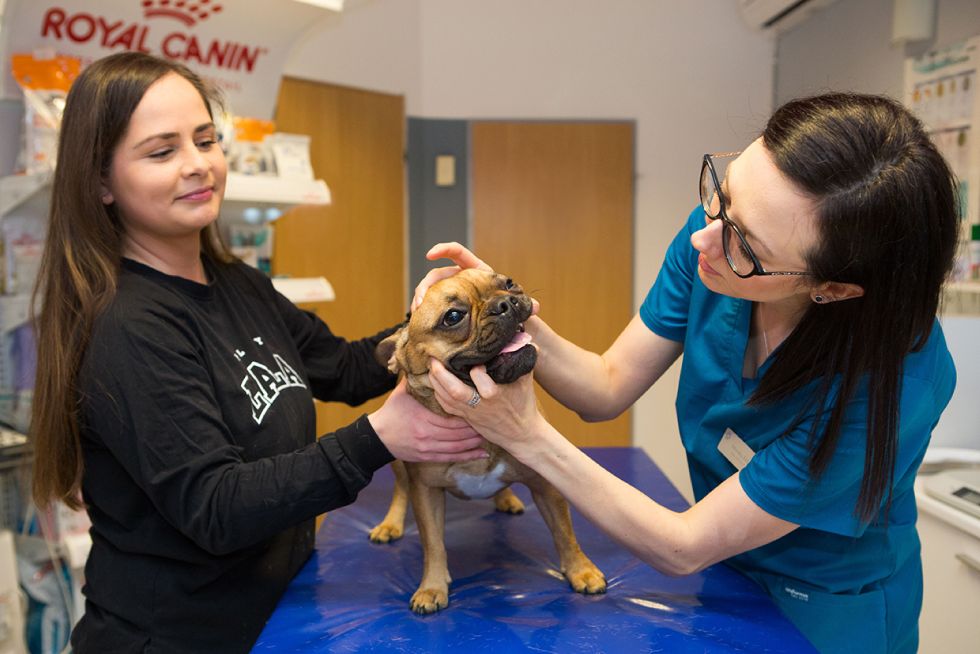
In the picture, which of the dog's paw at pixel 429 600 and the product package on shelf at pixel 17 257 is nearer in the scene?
the dog's paw at pixel 429 600

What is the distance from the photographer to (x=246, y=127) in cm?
256

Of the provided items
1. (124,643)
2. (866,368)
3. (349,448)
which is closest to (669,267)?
(866,368)

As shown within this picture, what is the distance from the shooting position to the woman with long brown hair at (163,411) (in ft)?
3.92

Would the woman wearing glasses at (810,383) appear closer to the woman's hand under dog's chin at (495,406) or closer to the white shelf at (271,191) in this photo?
the woman's hand under dog's chin at (495,406)

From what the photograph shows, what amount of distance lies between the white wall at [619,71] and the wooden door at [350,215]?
44cm

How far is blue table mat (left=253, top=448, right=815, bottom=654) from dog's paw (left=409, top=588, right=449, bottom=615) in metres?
0.01

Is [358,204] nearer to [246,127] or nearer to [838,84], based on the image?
[246,127]

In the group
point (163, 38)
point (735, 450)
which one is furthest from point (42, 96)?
point (735, 450)

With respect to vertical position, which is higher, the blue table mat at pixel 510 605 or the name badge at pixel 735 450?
the name badge at pixel 735 450

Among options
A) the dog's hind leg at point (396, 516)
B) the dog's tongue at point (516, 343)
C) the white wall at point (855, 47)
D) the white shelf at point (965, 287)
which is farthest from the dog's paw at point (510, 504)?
the white wall at point (855, 47)

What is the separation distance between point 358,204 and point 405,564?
10.1ft

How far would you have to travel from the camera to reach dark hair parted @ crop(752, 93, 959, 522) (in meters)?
1.09

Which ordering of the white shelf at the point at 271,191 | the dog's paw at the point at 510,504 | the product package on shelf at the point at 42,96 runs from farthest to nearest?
the white shelf at the point at 271,191
the product package on shelf at the point at 42,96
the dog's paw at the point at 510,504

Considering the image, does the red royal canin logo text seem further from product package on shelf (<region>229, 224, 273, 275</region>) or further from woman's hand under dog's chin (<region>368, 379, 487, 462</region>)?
woman's hand under dog's chin (<region>368, 379, 487, 462</region>)
